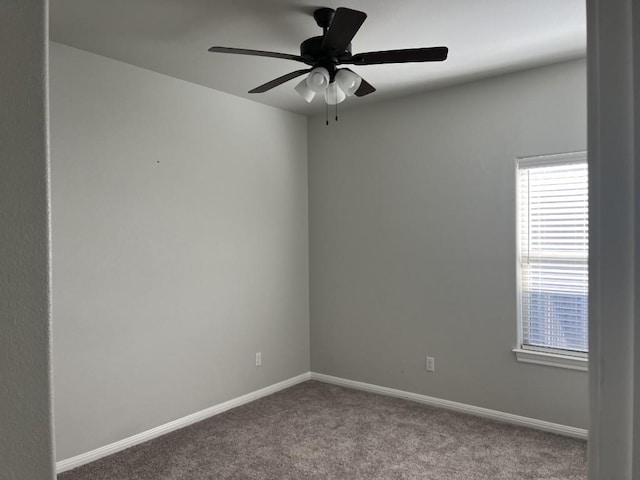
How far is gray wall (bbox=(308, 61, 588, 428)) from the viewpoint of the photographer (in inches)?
139

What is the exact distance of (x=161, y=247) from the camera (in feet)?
11.6

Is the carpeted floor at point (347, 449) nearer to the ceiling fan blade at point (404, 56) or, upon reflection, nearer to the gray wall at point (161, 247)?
the gray wall at point (161, 247)

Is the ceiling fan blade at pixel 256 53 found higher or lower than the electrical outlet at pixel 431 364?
higher

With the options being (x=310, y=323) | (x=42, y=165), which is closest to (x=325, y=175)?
(x=310, y=323)

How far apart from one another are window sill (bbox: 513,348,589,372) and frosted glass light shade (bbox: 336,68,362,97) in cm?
229

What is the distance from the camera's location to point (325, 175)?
4.69 metres

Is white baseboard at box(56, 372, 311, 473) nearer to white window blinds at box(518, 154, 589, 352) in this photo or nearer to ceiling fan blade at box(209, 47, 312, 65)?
white window blinds at box(518, 154, 589, 352)

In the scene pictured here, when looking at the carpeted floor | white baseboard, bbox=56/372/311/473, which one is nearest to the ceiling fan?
the carpeted floor

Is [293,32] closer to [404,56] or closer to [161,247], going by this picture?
[404,56]

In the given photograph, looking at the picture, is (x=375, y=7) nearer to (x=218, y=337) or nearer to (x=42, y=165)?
(x=42, y=165)

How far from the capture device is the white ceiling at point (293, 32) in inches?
98.5

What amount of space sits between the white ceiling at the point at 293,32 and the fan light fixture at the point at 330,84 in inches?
12.4

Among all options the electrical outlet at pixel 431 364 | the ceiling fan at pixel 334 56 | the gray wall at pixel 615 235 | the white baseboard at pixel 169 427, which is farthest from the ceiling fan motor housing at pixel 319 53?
the white baseboard at pixel 169 427

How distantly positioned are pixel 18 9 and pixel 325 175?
13.4 feet
